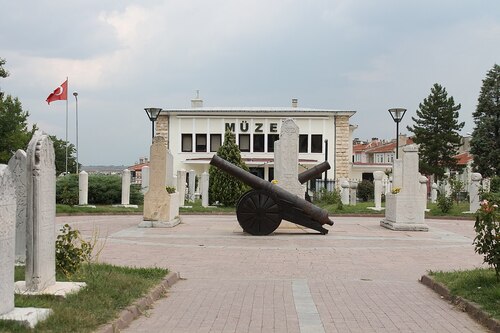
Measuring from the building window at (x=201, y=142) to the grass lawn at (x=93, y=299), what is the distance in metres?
51.7

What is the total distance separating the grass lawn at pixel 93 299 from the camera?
6.44 m

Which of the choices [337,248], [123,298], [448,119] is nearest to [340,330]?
[123,298]

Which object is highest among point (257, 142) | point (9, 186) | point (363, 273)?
point (257, 142)

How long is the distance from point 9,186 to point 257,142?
55926mm

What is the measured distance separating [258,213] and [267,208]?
30cm

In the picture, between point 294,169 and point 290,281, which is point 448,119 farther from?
point 290,281

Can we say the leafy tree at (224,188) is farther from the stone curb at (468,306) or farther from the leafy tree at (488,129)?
the leafy tree at (488,129)

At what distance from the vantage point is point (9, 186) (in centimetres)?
621

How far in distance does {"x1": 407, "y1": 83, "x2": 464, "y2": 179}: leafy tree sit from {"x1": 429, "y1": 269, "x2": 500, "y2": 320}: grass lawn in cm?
5833

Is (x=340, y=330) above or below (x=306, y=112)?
below

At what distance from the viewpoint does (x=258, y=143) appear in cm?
6200

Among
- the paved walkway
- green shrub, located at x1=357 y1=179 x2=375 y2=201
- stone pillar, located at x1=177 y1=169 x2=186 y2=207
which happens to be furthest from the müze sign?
the paved walkway

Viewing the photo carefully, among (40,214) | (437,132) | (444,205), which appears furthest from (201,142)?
(40,214)

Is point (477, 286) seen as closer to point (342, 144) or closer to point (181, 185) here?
point (181, 185)
